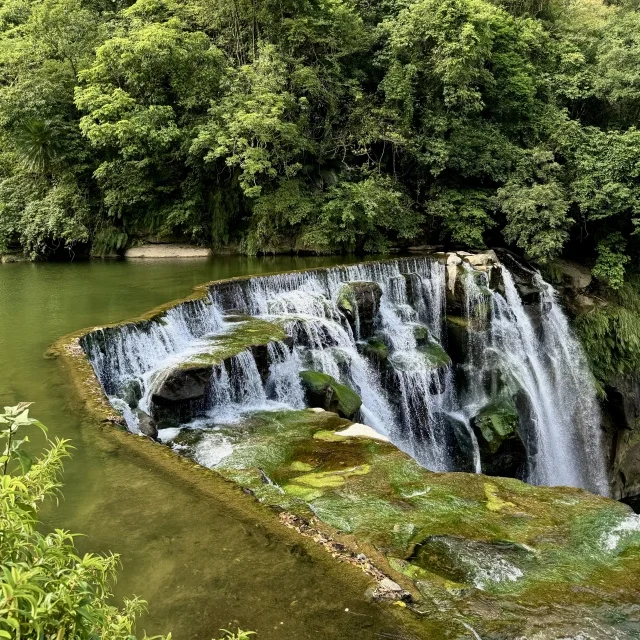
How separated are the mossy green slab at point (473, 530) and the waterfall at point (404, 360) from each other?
2.47 meters

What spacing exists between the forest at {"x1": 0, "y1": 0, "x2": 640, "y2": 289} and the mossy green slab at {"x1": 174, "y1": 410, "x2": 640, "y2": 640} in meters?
12.1

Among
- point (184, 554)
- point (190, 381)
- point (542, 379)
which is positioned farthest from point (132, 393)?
point (542, 379)

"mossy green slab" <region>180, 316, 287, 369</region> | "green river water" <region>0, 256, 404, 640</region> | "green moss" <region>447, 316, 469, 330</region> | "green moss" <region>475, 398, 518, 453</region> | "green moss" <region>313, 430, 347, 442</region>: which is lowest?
"green moss" <region>475, 398, 518, 453</region>

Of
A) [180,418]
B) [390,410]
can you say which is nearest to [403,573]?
→ [180,418]

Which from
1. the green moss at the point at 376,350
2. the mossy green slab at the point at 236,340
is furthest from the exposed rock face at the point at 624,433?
the mossy green slab at the point at 236,340

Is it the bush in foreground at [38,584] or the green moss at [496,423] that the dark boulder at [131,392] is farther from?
the green moss at [496,423]

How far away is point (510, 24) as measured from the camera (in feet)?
63.3

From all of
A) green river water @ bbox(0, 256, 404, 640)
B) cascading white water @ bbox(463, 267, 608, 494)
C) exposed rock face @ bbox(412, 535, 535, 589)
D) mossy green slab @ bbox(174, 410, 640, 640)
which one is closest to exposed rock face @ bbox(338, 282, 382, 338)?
cascading white water @ bbox(463, 267, 608, 494)

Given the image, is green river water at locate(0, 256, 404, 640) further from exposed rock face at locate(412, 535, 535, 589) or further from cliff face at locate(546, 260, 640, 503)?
cliff face at locate(546, 260, 640, 503)

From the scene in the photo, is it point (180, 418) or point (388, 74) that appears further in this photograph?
point (388, 74)

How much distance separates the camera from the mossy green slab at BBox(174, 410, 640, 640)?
3.43 meters

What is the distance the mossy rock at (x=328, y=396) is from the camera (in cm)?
868

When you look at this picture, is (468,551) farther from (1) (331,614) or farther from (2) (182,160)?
(2) (182,160)

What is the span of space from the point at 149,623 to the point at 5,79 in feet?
72.9
